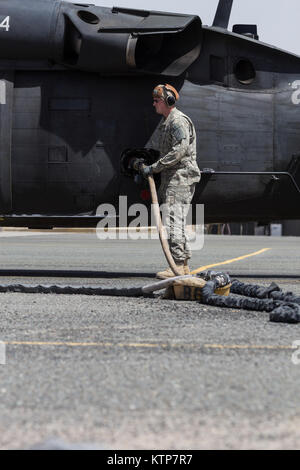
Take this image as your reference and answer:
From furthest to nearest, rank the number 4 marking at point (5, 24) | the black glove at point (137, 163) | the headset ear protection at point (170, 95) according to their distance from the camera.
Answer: the number 4 marking at point (5, 24)
the black glove at point (137, 163)
the headset ear protection at point (170, 95)

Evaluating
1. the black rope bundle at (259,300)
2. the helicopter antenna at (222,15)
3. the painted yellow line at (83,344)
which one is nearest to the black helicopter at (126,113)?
the helicopter antenna at (222,15)

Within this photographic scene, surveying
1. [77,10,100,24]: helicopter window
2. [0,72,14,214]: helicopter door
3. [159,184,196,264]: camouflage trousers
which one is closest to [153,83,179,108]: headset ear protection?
[159,184,196,264]: camouflage trousers

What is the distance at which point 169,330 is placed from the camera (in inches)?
188

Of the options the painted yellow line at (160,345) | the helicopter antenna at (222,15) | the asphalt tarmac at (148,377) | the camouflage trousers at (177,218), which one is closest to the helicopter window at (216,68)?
the helicopter antenna at (222,15)

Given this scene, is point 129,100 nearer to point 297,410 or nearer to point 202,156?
point 202,156

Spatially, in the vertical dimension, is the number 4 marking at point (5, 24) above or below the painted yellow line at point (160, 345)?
above

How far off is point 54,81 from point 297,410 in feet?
20.3

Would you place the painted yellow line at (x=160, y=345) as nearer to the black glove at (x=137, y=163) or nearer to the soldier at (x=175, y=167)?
the soldier at (x=175, y=167)

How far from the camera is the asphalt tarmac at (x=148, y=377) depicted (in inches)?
99.6

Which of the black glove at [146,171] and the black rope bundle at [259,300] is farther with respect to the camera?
the black glove at [146,171]

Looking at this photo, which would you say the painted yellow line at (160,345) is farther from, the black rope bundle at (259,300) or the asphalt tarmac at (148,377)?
the black rope bundle at (259,300)

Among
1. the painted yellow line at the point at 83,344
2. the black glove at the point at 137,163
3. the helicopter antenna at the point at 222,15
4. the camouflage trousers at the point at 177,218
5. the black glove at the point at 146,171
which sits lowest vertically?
the painted yellow line at the point at 83,344

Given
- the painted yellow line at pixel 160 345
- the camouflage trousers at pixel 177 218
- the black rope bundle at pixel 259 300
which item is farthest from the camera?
the camouflage trousers at pixel 177 218

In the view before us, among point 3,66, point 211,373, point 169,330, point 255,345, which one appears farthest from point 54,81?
point 211,373
